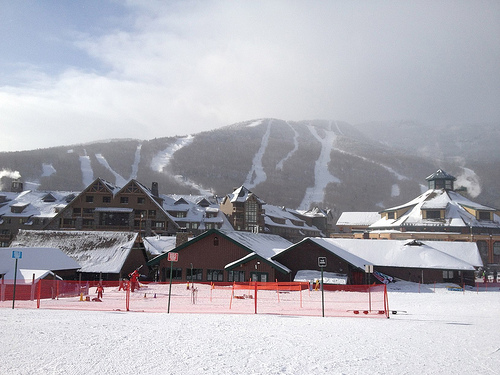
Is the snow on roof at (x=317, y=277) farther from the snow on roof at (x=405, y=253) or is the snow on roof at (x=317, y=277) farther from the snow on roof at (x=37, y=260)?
the snow on roof at (x=37, y=260)

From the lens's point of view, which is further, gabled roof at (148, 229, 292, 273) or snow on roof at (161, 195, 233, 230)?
snow on roof at (161, 195, 233, 230)

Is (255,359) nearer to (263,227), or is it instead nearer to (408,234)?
(408,234)

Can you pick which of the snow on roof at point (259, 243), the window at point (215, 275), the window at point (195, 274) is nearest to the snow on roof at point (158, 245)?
the window at point (195, 274)

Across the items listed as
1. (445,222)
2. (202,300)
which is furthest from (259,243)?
(445,222)

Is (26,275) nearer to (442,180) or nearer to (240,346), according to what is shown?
(240,346)

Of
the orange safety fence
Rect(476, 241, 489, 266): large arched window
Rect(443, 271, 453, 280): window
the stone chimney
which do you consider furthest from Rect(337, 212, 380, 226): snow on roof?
the orange safety fence

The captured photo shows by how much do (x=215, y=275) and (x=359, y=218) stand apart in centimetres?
7984

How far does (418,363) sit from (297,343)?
3.50 meters

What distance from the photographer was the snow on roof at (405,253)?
45.4m

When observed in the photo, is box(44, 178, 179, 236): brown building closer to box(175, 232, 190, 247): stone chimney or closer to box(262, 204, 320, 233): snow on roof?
box(175, 232, 190, 247): stone chimney

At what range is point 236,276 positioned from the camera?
43.4 metres

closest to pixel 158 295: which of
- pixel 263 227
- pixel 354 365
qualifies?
pixel 354 365

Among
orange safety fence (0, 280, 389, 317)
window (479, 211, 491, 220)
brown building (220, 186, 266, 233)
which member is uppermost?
brown building (220, 186, 266, 233)

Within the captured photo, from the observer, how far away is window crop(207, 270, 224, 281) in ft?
145
